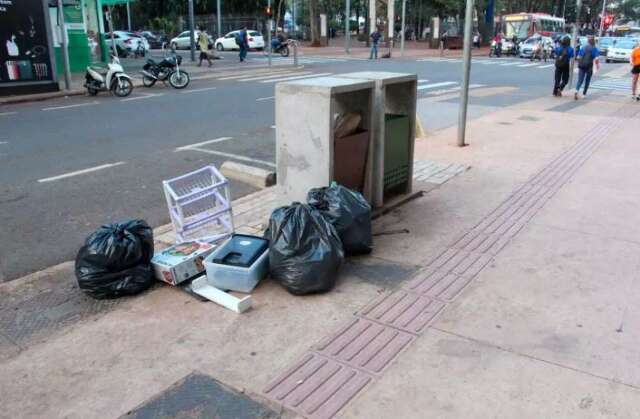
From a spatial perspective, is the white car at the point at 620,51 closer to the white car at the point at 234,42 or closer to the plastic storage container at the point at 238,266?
the white car at the point at 234,42

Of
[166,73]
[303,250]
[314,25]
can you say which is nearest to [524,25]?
[314,25]

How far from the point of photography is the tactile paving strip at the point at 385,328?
3.04 meters

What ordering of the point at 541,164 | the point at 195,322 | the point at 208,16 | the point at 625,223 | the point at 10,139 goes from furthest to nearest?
the point at 208,16
the point at 10,139
the point at 541,164
the point at 625,223
the point at 195,322

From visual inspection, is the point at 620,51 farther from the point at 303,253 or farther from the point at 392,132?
the point at 303,253

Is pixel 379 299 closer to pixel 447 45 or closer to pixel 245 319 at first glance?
pixel 245 319

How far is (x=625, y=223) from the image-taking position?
5660mm

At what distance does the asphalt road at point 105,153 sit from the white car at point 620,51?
22.6 m

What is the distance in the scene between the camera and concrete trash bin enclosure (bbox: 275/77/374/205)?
494 centimetres

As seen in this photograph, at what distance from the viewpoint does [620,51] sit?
117ft

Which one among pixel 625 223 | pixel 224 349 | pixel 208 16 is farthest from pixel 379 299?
pixel 208 16

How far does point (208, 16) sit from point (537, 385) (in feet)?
206

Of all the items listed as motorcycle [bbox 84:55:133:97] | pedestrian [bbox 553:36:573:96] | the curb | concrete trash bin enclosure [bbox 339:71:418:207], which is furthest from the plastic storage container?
pedestrian [bbox 553:36:573:96]

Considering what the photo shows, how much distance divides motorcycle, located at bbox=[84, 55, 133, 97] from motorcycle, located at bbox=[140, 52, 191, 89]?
1750mm

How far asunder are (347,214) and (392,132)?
66.8 inches
